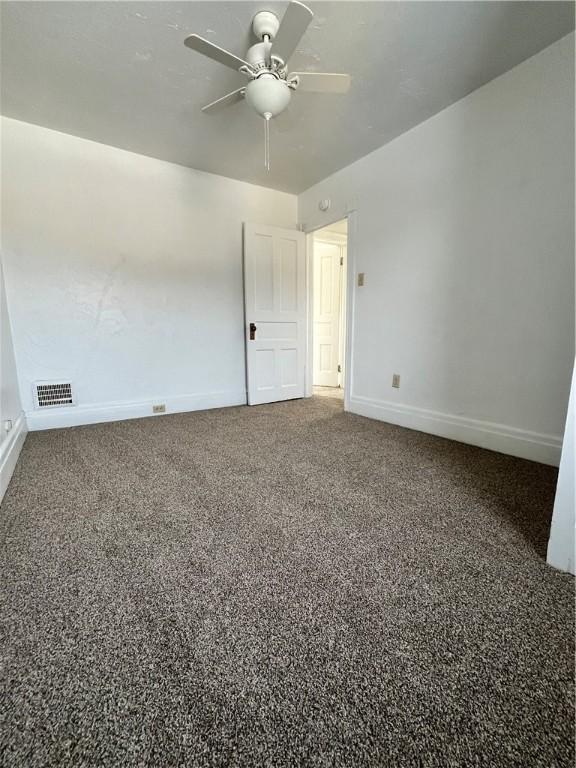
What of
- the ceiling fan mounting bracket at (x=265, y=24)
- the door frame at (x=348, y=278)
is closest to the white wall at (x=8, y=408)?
the ceiling fan mounting bracket at (x=265, y=24)

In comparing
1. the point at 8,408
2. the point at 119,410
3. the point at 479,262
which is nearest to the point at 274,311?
the point at 119,410

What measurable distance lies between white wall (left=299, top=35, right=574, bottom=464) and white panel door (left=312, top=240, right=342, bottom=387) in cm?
172

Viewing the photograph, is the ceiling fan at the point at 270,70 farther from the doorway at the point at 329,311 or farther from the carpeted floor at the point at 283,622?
the doorway at the point at 329,311

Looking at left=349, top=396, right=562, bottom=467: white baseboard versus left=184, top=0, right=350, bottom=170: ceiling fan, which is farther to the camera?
left=349, top=396, right=562, bottom=467: white baseboard

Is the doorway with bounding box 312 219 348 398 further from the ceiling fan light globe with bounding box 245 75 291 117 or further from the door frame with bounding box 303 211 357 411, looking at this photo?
the ceiling fan light globe with bounding box 245 75 291 117

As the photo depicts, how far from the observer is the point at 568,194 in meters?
1.76

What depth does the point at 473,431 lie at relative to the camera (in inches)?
90.6

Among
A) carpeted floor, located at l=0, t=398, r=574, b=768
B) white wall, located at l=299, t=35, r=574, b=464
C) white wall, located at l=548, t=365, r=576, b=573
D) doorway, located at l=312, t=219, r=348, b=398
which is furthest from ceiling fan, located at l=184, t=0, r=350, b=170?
doorway, located at l=312, t=219, r=348, b=398

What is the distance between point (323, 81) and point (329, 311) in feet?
10.6

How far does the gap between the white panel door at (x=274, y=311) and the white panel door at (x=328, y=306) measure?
112 cm

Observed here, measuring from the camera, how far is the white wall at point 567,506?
102 centimetres

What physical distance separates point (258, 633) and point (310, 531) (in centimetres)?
49

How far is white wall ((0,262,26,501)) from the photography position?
1770mm

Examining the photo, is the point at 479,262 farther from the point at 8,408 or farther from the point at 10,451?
the point at 8,408
